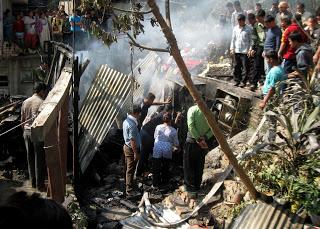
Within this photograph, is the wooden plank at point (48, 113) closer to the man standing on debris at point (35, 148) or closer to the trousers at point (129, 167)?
the man standing on debris at point (35, 148)

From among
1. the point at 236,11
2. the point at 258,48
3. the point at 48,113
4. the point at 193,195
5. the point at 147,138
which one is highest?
the point at 236,11

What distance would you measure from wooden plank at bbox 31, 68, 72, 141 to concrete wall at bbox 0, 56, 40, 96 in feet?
46.5

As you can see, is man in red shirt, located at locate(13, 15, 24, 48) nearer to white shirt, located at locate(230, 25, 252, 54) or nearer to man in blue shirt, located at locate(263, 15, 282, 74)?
white shirt, located at locate(230, 25, 252, 54)

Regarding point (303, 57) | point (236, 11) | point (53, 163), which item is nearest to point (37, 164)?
point (53, 163)

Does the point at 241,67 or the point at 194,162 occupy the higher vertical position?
the point at 241,67

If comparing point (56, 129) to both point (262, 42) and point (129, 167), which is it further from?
point (262, 42)

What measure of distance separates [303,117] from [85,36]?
14.2 meters

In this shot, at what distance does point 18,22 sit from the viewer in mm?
20125

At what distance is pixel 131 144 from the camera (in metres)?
8.91

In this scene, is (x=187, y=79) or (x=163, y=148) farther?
(x=163, y=148)

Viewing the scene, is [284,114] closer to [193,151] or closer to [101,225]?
[193,151]

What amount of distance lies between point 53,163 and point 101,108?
362 centimetres

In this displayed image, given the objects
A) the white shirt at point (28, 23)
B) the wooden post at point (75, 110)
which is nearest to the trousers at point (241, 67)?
the wooden post at point (75, 110)

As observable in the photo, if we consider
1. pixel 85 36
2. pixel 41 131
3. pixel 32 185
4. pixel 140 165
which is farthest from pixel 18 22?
pixel 41 131
